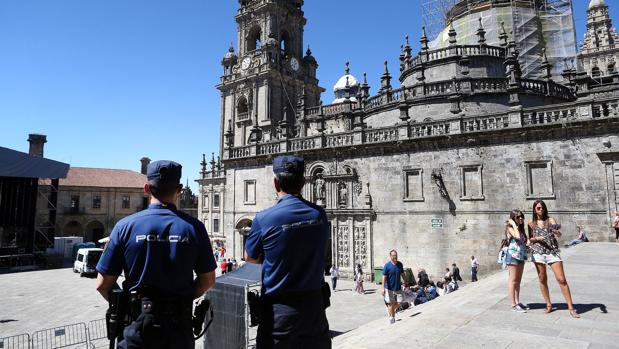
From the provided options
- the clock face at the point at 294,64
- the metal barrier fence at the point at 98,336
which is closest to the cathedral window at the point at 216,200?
the clock face at the point at 294,64

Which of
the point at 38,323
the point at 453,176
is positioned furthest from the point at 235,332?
the point at 453,176

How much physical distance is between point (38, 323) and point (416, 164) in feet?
60.6

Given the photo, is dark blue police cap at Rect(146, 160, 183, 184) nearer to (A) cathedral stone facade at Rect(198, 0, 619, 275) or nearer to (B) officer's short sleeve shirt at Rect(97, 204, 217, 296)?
(B) officer's short sleeve shirt at Rect(97, 204, 217, 296)

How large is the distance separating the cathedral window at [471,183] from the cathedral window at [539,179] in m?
1.99

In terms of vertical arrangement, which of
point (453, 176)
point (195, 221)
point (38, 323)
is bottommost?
point (38, 323)

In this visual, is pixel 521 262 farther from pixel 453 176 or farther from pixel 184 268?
pixel 453 176

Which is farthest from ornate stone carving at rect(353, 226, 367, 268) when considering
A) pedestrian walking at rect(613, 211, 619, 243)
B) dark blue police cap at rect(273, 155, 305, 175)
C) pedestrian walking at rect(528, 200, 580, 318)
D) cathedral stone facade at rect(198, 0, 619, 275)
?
dark blue police cap at rect(273, 155, 305, 175)

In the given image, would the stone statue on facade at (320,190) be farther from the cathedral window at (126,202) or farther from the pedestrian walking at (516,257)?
the cathedral window at (126,202)

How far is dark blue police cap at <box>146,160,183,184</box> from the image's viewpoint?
9.84 feet

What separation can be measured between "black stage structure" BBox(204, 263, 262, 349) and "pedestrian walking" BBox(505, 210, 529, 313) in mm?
5011

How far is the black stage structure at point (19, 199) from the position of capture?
29.8 meters

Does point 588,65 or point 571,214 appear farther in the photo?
point 588,65

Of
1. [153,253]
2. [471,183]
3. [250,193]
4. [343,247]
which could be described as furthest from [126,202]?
[153,253]

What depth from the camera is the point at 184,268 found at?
9.11 ft
